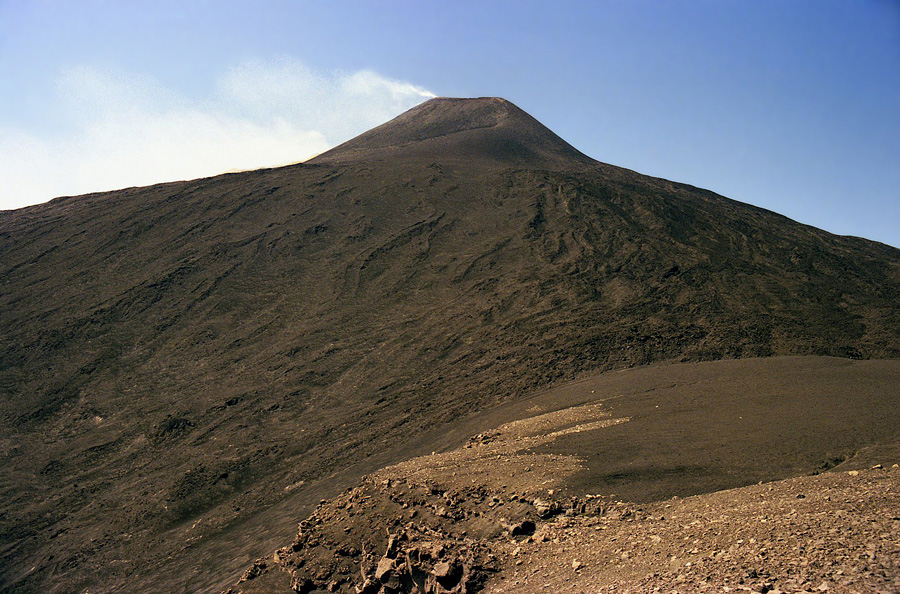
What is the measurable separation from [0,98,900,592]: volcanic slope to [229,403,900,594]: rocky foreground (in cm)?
238

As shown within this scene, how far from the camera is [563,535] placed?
25.9 ft

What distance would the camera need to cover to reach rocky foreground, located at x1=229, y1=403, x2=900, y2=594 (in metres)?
5.40

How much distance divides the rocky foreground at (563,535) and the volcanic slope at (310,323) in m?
2.38

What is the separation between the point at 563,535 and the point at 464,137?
3968cm

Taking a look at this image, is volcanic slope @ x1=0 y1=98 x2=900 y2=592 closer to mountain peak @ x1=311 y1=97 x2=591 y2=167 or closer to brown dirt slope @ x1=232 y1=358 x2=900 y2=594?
brown dirt slope @ x1=232 y1=358 x2=900 y2=594

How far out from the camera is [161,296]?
85.2 ft

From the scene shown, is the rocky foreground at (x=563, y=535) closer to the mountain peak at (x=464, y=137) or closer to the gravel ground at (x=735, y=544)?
the gravel ground at (x=735, y=544)

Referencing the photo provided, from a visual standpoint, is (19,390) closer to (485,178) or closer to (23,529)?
(23,529)

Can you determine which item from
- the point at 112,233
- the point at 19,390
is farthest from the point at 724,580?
the point at 112,233

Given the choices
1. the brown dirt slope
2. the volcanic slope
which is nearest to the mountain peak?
the volcanic slope

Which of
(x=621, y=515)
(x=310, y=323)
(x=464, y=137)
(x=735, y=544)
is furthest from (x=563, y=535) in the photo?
(x=464, y=137)

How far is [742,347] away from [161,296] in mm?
23271

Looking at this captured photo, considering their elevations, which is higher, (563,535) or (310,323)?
(310,323)

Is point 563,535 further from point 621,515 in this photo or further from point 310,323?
point 310,323
